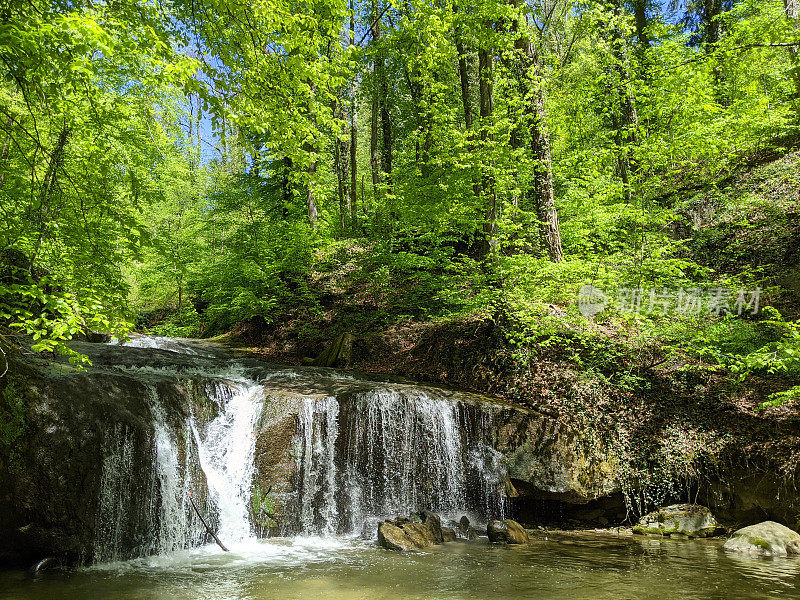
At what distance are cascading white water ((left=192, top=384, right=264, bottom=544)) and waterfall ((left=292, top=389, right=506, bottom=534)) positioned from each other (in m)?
0.74

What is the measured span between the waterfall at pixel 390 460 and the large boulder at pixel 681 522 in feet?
7.65

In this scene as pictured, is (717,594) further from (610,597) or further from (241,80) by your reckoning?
(241,80)

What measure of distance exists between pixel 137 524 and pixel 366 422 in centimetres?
340

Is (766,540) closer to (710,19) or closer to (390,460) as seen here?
(390,460)

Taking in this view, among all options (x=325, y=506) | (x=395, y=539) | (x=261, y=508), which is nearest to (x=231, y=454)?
(x=261, y=508)

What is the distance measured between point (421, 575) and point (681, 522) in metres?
4.88

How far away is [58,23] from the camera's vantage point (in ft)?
10.9

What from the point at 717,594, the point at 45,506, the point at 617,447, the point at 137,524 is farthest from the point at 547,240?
the point at 45,506

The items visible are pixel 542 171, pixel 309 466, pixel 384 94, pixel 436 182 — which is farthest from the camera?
pixel 384 94

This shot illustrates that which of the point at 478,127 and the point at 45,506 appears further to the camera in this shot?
the point at 478,127

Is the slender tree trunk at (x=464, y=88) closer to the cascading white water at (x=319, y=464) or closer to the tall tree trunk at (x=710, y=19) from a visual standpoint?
the cascading white water at (x=319, y=464)

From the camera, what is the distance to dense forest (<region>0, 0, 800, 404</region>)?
441 cm

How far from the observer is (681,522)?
26.2 feet

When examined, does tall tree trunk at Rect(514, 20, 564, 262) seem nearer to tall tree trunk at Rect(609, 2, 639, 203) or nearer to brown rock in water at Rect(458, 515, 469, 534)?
tall tree trunk at Rect(609, 2, 639, 203)
